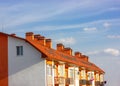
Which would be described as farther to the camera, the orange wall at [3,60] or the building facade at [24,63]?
the orange wall at [3,60]

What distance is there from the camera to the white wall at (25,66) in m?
44.1

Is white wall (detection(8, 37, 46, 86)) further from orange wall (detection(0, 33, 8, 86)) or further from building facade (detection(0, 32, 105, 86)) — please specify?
orange wall (detection(0, 33, 8, 86))

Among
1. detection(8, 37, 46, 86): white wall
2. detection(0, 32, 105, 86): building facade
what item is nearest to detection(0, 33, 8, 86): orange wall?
detection(0, 32, 105, 86): building facade

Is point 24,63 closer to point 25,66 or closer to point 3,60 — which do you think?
point 25,66

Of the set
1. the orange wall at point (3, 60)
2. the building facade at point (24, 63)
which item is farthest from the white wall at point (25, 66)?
the orange wall at point (3, 60)

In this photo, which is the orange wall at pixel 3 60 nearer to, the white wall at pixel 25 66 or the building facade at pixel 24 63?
the building facade at pixel 24 63

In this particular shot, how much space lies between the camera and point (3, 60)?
4512cm

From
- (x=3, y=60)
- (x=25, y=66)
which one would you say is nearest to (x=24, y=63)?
(x=25, y=66)

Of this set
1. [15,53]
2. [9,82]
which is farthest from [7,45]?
[9,82]

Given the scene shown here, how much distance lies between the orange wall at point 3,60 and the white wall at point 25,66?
37 centimetres

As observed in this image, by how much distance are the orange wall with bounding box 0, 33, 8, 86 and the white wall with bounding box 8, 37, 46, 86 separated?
373 mm

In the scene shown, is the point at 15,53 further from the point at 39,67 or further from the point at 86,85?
the point at 86,85

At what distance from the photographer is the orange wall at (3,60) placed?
44.9m

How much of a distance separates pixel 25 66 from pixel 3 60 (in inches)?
110
